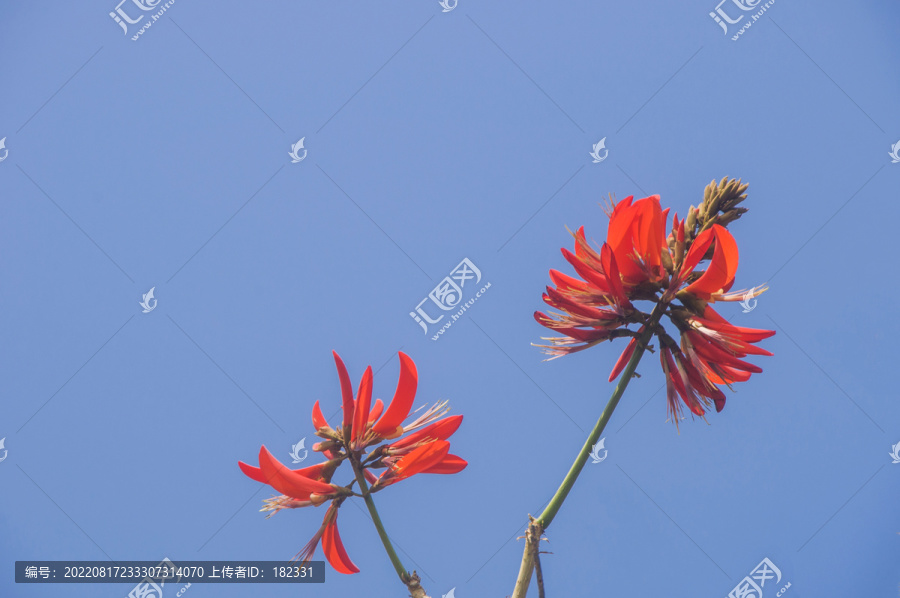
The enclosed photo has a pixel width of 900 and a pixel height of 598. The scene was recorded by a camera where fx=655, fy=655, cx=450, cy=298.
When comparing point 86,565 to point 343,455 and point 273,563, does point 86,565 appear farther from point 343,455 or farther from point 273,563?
point 343,455

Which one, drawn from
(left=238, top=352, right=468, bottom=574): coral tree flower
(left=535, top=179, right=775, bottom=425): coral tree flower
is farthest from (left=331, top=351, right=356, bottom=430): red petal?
(left=535, top=179, right=775, bottom=425): coral tree flower

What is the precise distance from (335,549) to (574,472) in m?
0.38

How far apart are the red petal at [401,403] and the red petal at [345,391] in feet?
0.14

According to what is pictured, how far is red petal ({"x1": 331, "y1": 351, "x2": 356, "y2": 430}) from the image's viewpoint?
34.0 inches

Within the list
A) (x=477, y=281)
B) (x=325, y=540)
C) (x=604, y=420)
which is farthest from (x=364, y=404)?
(x=477, y=281)

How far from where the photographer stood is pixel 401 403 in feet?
3.05

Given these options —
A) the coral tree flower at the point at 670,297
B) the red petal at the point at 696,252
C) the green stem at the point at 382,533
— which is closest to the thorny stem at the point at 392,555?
the green stem at the point at 382,533

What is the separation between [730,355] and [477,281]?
179cm

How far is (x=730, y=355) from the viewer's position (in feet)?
2.57

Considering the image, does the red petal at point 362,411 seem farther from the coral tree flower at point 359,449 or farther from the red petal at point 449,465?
the red petal at point 449,465

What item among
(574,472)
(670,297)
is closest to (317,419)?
(574,472)

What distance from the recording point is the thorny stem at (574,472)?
757 millimetres

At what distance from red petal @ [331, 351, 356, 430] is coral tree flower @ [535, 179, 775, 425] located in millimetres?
265

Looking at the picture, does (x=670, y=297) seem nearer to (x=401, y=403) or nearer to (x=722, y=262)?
(x=722, y=262)
